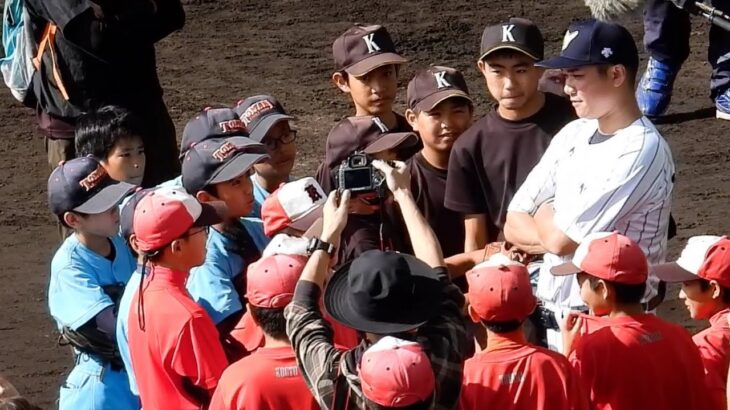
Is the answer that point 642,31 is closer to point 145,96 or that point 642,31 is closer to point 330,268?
point 145,96

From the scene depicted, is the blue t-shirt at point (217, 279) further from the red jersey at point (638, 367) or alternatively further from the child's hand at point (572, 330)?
the red jersey at point (638, 367)

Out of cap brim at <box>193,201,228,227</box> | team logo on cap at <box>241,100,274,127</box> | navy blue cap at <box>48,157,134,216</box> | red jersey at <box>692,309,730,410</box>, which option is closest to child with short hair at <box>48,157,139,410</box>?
navy blue cap at <box>48,157,134,216</box>

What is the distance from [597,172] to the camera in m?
4.35

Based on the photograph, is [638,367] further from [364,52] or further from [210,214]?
[364,52]

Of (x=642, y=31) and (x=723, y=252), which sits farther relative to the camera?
(x=642, y=31)

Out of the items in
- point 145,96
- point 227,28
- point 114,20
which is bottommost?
point 227,28

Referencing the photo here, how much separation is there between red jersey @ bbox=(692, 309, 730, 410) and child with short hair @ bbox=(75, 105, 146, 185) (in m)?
2.47

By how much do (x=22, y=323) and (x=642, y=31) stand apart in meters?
5.94

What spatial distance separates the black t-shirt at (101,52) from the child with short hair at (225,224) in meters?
1.37

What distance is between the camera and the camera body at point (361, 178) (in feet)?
15.0

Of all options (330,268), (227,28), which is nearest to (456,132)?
(330,268)

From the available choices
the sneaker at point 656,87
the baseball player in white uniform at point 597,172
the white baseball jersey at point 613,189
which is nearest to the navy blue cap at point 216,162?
the baseball player in white uniform at point 597,172

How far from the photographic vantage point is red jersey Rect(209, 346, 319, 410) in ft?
12.7

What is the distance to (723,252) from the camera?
14.8 feet
